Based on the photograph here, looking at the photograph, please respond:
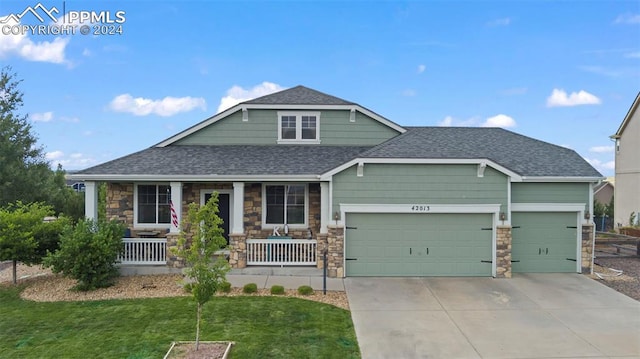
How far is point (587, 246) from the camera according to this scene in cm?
1204

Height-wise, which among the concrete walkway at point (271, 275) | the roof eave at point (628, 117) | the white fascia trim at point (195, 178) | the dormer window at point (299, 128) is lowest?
the concrete walkway at point (271, 275)

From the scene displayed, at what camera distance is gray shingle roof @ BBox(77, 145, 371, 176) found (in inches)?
474

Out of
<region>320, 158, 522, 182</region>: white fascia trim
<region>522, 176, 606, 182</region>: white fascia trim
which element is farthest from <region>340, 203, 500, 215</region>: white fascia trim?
<region>522, 176, 606, 182</region>: white fascia trim

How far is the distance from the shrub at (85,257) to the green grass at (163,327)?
1013 millimetres

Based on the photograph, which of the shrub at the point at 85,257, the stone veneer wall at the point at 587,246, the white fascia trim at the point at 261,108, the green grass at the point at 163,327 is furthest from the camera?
the white fascia trim at the point at 261,108

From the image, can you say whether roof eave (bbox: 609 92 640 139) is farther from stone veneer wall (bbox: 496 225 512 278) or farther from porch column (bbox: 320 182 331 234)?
porch column (bbox: 320 182 331 234)

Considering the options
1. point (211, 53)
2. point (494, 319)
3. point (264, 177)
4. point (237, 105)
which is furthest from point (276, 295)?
point (211, 53)

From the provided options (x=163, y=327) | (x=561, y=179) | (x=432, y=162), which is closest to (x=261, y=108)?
(x=432, y=162)

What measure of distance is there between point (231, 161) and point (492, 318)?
8.74 metres

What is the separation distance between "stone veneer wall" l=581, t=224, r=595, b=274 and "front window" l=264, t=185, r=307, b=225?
873cm

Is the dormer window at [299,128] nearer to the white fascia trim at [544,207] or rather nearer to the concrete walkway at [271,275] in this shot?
the concrete walkway at [271,275]

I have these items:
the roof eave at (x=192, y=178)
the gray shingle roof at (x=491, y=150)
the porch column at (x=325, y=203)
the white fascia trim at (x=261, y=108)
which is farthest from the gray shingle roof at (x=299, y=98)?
the porch column at (x=325, y=203)

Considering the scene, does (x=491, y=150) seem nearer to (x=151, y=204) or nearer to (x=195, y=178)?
(x=195, y=178)

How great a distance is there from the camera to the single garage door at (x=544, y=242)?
39.5 feet
